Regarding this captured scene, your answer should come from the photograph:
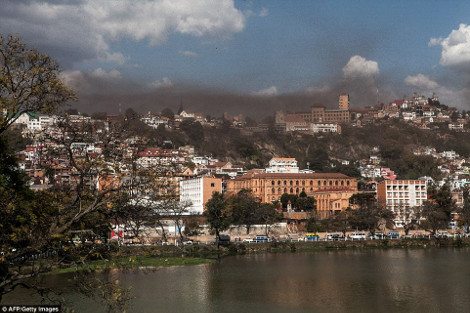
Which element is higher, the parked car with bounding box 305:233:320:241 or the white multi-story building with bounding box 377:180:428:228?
the white multi-story building with bounding box 377:180:428:228

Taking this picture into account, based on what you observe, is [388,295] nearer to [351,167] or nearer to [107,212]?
[107,212]

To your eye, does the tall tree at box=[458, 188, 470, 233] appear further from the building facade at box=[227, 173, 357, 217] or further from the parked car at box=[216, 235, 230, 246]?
the parked car at box=[216, 235, 230, 246]

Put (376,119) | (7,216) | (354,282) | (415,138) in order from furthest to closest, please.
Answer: (376,119)
(415,138)
(354,282)
(7,216)

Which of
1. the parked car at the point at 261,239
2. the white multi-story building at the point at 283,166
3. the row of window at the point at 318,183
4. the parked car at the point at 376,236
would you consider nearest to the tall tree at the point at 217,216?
the parked car at the point at 261,239

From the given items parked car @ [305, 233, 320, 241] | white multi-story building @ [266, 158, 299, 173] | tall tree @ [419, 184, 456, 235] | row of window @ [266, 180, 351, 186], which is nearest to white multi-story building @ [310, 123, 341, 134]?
white multi-story building @ [266, 158, 299, 173]

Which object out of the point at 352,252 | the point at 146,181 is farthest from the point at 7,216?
the point at 352,252

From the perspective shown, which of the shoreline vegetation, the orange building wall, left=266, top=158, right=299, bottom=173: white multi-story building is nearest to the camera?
the shoreline vegetation
